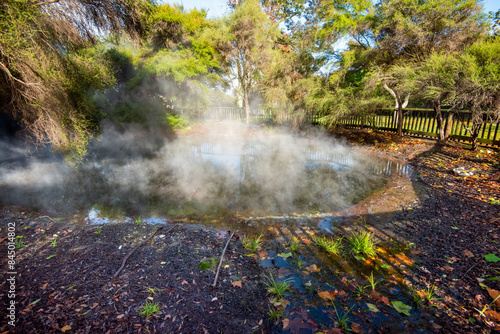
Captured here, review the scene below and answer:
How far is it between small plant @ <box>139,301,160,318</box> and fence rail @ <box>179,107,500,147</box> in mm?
8633

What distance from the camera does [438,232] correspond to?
3.40 m

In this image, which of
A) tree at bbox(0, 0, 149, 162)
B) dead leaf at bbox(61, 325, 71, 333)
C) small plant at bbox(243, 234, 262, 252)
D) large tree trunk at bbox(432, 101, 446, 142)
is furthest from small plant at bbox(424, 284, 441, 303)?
large tree trunk at bbox(432, 101, 446, 142)

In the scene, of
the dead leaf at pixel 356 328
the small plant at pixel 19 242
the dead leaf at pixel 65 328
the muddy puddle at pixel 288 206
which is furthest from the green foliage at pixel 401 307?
the small plant at pixel 19 242

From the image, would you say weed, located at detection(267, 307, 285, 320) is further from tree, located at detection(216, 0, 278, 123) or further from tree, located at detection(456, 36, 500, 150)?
tree, located at detection(216, 0, 278, 123)

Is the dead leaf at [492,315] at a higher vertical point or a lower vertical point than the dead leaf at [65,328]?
lower

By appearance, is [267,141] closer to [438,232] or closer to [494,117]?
[494,117]

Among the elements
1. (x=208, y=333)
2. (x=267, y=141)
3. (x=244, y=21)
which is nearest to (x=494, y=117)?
(x=208, y=333)

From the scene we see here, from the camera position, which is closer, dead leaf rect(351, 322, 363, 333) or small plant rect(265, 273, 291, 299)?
dead leaf rect(351, 322, 363, 333)

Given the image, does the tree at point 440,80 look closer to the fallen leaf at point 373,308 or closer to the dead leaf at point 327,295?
the fallen leaf at point 373,308

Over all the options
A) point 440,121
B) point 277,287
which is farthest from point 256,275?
point 440,121

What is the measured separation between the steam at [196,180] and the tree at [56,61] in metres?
1.43

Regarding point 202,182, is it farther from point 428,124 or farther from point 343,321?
point 428,124

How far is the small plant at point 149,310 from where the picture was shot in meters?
2.03

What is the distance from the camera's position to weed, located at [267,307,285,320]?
7.08 ft
